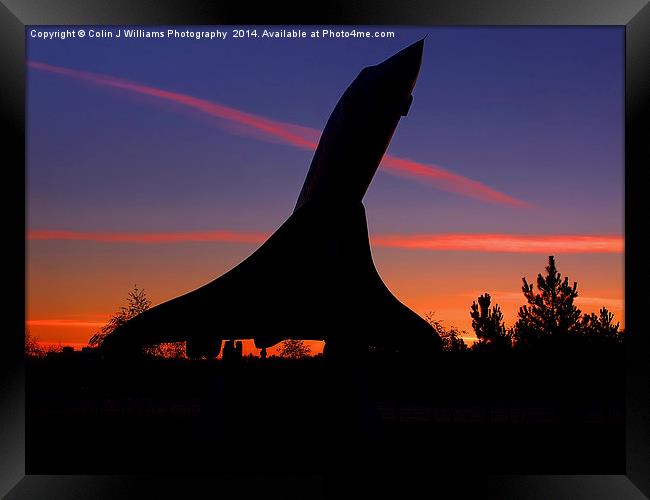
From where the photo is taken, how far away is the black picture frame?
7.82 metres

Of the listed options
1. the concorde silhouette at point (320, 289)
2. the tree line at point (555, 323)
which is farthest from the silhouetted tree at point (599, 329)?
the concorde silhouette at point (320, 289)

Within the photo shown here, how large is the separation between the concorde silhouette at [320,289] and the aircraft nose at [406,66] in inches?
27.7

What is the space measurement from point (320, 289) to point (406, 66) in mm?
4717

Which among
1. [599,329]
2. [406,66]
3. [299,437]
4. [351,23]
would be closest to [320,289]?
[299,437]

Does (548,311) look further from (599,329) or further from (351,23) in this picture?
(351,23)

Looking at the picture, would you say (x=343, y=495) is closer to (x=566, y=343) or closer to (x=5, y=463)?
(x=5, y=463)

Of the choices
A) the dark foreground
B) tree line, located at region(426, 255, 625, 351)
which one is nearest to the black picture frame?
the dark foreground

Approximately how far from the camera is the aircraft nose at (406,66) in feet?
40.0

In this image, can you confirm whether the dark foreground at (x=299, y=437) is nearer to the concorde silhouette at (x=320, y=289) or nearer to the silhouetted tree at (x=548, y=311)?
→ the concorde silhouette at (x=320, y=289)

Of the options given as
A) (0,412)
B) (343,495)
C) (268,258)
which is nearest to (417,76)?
(268,258)

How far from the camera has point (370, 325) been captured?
15641 millimetres

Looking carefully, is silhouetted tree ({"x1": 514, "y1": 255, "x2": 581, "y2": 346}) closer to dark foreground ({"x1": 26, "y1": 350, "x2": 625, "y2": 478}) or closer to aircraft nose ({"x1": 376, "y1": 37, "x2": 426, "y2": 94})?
dark foreground ({"x1": 26, "y1": 350, "x2": 625, "y2": 478})

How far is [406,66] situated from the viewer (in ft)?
40.1

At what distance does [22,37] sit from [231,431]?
8697 millimetres
